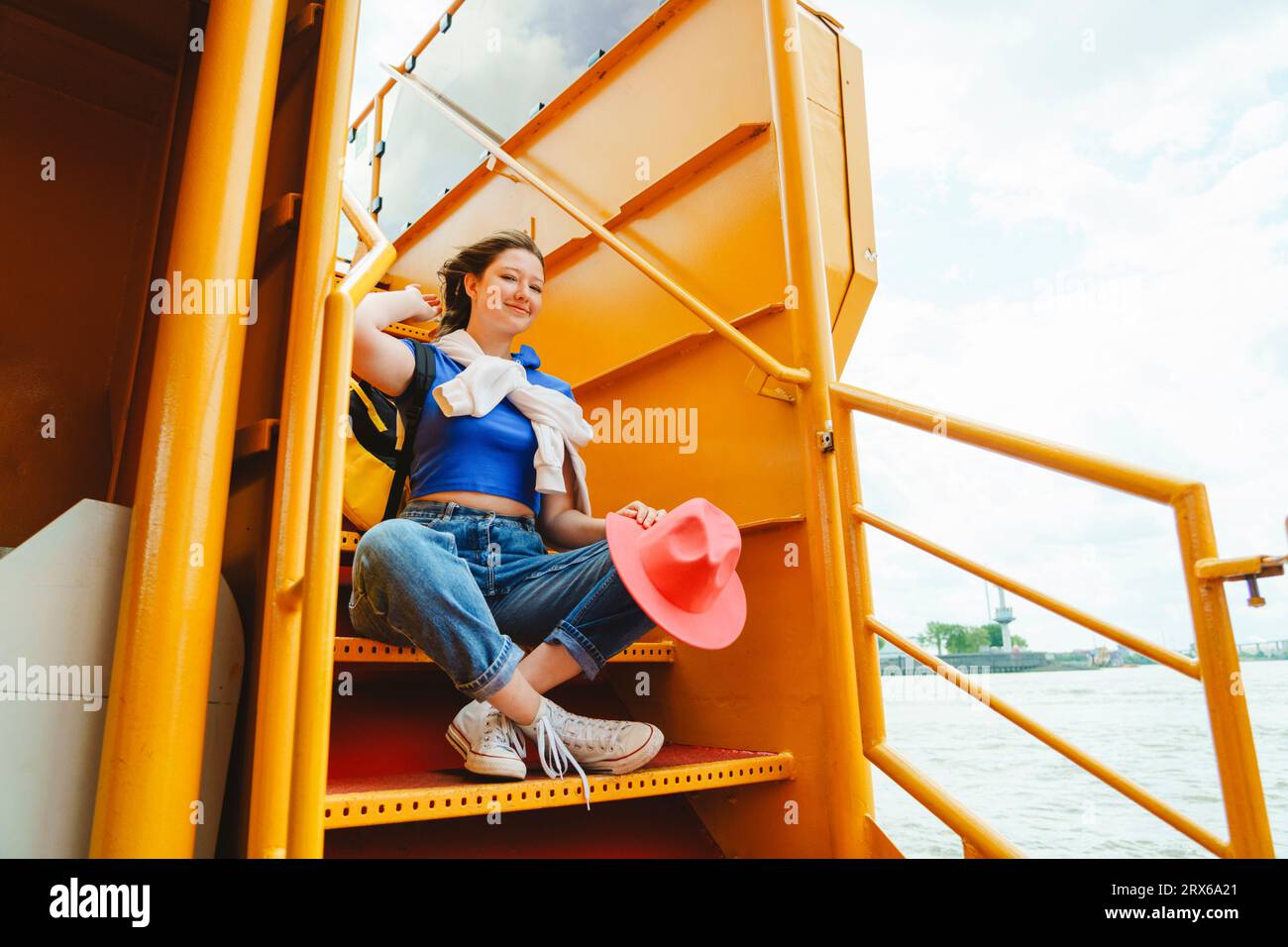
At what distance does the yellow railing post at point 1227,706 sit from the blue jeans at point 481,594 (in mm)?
833

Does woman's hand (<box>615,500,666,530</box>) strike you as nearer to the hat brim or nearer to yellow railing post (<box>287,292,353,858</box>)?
the hat brim

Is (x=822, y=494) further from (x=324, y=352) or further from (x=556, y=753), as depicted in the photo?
(x=324, y=352)

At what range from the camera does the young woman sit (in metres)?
1.36

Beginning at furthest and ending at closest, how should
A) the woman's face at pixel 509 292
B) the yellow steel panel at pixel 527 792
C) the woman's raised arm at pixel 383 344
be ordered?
1. the woman's face at pixel 509 292
2. the woman's raised arm at pixel 383 344
3. the yellow steel panel at pixel 527 792

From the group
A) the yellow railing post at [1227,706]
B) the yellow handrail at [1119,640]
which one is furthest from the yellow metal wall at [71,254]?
the yellow railing post at [1227,706]

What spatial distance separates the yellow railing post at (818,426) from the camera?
161cm

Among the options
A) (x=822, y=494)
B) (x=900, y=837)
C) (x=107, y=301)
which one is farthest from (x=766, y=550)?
(x=107, y=301)

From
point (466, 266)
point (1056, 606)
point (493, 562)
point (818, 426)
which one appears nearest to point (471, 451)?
point (493, 562)

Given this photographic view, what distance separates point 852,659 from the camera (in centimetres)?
165

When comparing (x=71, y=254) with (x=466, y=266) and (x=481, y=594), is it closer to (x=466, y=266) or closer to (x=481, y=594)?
(x=466, y=266)

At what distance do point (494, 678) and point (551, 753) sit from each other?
185 millimetres

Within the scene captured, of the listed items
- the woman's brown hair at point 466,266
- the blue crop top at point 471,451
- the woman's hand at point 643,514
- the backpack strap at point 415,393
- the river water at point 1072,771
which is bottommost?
the river water at point 1072,771

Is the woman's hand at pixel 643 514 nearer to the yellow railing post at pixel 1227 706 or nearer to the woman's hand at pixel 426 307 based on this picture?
the woman's hand at pixel 426 307
